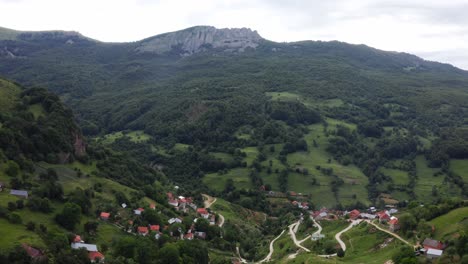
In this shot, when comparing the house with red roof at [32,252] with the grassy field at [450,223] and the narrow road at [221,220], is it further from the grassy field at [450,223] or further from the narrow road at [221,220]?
the grassy field at [450,223]

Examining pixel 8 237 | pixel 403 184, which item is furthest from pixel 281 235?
pixel 403 184

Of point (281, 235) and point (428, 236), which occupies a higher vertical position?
point (428, 236)

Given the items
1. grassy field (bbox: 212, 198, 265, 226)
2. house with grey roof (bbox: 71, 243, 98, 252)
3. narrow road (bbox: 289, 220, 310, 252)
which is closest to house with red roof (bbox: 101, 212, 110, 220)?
house with grey roof (bbox: 71, 243, 98, 252)

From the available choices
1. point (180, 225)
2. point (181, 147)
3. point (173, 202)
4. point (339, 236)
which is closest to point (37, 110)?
point (173, 202)

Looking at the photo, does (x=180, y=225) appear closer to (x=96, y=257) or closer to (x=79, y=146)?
(x=96, y=257)

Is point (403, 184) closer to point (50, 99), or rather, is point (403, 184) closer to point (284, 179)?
point (284, 179)

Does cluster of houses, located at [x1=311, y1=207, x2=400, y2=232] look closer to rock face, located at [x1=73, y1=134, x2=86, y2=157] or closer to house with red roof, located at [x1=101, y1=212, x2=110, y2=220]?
house with red roof, located at [x1=101, y1=212, x2=110, y2=220]

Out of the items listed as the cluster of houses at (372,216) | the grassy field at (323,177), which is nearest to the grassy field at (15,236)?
the cluster of houses at (372,216)
